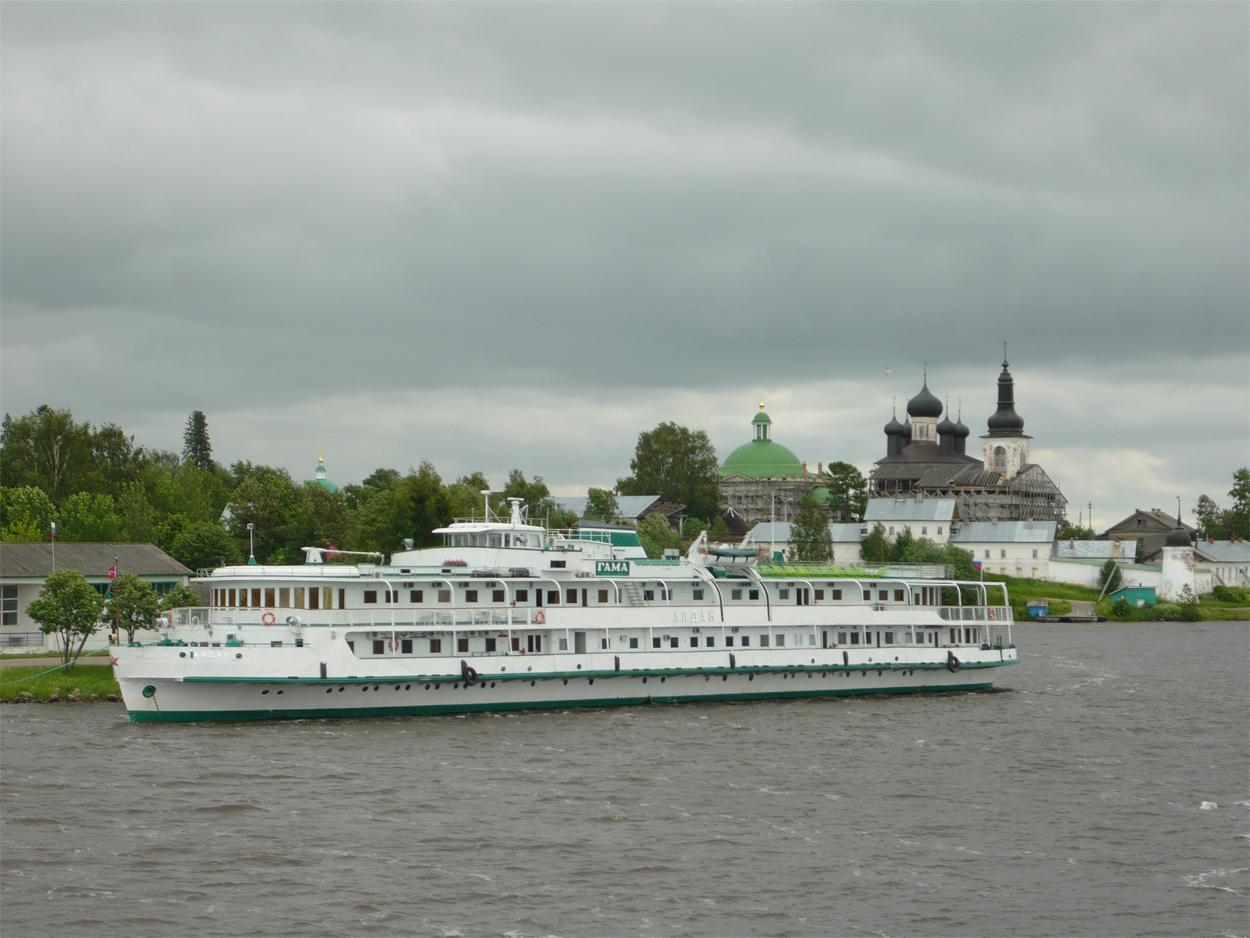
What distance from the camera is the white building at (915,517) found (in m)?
155

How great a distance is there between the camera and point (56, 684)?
5181 cm

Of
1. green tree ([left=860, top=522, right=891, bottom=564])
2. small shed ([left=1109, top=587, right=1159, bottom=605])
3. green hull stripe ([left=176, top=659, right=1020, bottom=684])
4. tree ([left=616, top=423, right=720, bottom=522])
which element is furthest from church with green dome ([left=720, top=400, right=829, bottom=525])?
green hull stripe ([left=176, top=659, right=1020, bottom=684])

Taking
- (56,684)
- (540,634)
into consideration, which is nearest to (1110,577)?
(540,634)

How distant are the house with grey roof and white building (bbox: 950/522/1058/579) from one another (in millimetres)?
94234

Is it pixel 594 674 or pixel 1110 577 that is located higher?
pixel 1110 577

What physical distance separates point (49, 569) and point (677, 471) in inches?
4687

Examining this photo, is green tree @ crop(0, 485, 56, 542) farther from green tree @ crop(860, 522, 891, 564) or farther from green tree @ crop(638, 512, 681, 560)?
green tree @ crop(860, 522, 891, 564)

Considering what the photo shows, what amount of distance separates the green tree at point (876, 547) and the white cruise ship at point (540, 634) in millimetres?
83309

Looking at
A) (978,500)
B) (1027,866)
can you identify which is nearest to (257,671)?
(1027,866)

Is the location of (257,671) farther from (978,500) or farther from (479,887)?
(978,500)

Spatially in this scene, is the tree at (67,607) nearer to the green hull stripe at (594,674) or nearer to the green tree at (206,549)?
the green hull stripe at (594,674)

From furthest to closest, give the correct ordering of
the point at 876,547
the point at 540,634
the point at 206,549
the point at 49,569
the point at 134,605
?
the point at 876,547 < the point at 206,549 < the point at 49,569 < the point at 134,605 < the point at 540,634

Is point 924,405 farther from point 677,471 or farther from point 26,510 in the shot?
point 26,510

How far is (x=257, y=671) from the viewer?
45562 mm
